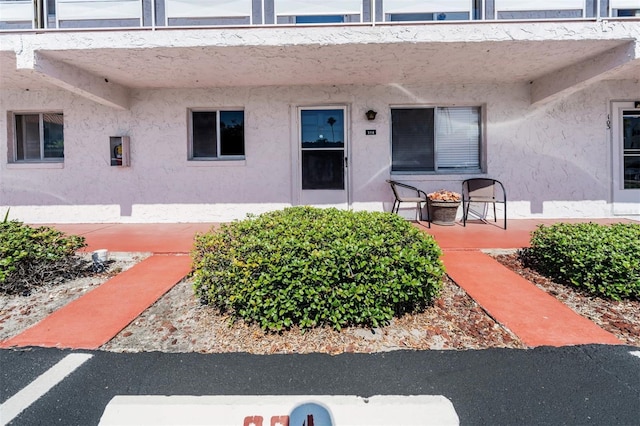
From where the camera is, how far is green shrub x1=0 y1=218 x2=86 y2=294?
11.1 ft

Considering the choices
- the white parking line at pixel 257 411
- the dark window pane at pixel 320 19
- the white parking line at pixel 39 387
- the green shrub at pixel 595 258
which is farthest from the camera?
the dark window pane at pixel 320 19

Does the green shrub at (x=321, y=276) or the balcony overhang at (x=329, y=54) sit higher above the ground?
the balcony overhang at (x=329, y=54)

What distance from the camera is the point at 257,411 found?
171 centimetres

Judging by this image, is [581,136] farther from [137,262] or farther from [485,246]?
[137,262]

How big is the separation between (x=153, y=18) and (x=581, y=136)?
330 inches

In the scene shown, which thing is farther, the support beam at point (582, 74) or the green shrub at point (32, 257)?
the support beam at point (582, 74)

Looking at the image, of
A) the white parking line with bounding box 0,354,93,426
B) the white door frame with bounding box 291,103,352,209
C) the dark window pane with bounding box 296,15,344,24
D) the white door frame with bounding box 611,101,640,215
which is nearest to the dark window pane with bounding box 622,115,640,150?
the white door frame with bounding box 611,101,640,215

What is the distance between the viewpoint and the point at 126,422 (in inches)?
63.9

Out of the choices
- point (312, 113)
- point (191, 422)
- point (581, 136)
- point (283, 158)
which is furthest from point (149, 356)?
point (581, 136)

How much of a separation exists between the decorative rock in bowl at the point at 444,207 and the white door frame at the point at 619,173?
3.43 m

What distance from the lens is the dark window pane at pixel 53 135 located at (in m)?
7.36

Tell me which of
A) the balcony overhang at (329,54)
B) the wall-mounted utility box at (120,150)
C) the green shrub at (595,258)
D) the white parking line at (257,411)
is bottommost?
the white parking line at (257,411)

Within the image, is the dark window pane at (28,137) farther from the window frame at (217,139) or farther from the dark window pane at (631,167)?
the dark window pane at (631,167)

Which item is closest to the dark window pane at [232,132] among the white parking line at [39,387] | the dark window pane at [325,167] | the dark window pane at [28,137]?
the dark window pane at [325,167]
